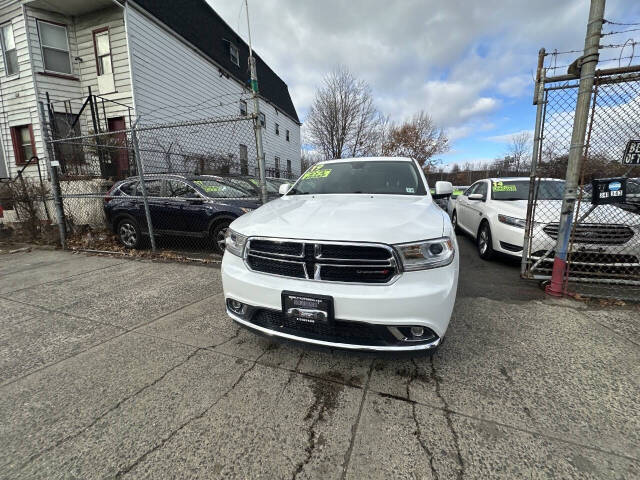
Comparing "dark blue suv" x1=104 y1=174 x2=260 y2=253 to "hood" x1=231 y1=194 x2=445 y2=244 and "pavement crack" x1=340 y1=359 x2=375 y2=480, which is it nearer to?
"hood" x1=231 y1=194 x2=445 y2=244

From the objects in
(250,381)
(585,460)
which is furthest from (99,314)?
(585,460)

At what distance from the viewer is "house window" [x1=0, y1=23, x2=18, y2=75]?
394 inches

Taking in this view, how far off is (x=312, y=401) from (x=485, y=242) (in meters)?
4.53

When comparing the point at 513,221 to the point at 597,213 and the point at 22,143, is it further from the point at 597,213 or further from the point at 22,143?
the point at 22,143

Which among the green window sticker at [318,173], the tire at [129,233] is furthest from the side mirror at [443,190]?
the tire at [129,233]

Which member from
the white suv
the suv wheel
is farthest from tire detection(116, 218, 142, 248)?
the white suv

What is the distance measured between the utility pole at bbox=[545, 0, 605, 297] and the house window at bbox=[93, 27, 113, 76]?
481 inches

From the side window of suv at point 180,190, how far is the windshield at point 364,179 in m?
2.77

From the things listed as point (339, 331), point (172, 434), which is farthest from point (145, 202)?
point (339, 331)

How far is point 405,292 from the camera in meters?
1.79

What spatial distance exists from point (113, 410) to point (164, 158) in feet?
27.5

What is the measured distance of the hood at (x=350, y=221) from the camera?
1.91 meters

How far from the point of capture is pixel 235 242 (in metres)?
2.33

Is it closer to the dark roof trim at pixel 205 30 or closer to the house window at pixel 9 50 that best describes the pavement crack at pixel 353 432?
the dark roof trim at pixel 205 30
